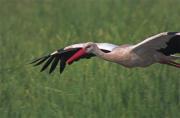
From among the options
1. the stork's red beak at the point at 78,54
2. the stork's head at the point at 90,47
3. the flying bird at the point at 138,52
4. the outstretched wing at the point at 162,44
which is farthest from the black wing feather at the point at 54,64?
the outstretched wing at the point at 162,44

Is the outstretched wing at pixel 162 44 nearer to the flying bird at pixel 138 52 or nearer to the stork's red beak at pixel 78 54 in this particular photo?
the flying bird at pixel 138 52

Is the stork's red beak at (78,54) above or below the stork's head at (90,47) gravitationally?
below

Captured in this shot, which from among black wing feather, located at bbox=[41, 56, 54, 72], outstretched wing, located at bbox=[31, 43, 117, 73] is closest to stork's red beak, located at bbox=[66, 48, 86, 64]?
outstretched wing, located at bbox=[31, 43, 117, 73]

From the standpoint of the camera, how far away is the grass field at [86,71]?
7574 mm

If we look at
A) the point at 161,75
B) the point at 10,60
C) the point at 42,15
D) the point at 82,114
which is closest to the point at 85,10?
the point at 42,15

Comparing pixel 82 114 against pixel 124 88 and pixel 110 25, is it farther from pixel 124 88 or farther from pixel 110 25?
pixel 110 25

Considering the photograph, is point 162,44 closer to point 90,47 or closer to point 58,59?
point 90,47

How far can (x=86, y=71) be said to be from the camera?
8.48 metres

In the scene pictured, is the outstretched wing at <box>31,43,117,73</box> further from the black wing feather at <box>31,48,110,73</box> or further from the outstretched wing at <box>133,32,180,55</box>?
the outstretched wing at <box>133,32,180,55</box>

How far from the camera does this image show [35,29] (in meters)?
11.3

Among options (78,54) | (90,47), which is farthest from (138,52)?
(78,54)

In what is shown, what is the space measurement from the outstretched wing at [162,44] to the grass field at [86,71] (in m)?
0.23

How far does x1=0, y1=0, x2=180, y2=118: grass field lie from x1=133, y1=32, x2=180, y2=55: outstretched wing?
0.23 m

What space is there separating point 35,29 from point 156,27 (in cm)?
164
